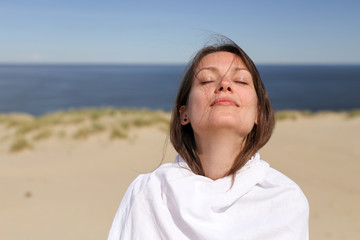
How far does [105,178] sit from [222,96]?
17.2 ft

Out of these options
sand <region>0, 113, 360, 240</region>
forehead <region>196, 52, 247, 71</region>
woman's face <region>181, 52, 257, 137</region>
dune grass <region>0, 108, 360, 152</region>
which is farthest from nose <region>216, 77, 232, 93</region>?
dune grass <region>0, 108, 360, 152</region>

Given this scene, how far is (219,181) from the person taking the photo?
5.62 ft

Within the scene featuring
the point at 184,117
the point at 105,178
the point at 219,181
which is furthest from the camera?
the point at 105,178

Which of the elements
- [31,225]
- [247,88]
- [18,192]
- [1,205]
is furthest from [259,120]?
[18,192]

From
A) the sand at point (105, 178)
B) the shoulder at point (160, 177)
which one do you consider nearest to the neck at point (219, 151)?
the shoulder at point (160, 177)

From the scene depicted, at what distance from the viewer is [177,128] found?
2.08 metres

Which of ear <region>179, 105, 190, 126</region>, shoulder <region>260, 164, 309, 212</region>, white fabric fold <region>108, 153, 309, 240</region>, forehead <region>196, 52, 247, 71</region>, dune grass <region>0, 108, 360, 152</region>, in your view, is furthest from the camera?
dune grass <region>0, 108, 360, 152</region>

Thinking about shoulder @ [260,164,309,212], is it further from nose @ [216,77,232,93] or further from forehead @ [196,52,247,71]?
forehead @ [196,52,247,71]

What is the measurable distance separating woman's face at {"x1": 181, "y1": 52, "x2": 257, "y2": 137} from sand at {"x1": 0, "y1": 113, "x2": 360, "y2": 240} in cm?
321

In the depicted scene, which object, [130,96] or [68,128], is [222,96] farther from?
[130,96]

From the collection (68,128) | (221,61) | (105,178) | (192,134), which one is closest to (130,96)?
(68,128)

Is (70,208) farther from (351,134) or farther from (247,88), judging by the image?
(351,134)

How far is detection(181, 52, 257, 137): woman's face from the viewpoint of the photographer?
67.8 inches

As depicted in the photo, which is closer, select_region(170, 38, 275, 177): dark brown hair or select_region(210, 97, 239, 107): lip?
select_region(210, 97, 239, 107): lip
